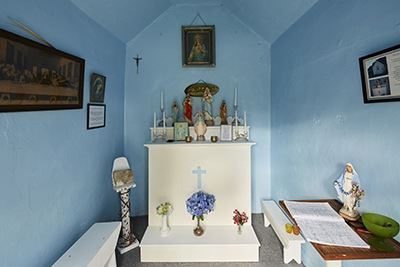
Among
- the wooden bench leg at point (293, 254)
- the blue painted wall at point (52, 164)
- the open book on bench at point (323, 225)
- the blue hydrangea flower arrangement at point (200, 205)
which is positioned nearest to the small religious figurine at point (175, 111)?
the blue painted wall at point (52, 164)

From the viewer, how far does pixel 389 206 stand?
95cm

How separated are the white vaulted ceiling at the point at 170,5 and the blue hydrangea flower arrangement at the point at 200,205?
185cm

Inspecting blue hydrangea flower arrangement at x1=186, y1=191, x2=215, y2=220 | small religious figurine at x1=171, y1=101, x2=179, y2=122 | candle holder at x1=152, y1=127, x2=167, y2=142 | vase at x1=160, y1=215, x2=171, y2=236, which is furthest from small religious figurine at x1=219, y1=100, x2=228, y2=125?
vase at x1=160, y1=215, x2=171, y2=236

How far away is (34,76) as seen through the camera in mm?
1108

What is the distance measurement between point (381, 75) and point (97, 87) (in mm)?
2024

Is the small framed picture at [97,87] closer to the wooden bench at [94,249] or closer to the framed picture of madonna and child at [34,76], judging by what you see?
the framed picture of madonna and child at [34,76]

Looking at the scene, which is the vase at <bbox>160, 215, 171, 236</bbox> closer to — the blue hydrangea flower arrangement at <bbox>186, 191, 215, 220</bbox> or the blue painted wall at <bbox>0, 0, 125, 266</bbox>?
the blue hydrangea flower arrangement at <bbox>186, 191, 215, 220</bbox>

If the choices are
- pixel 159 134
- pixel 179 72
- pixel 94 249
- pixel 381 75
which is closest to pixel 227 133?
pixel 159 134

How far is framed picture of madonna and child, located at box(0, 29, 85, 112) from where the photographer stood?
0.95 m

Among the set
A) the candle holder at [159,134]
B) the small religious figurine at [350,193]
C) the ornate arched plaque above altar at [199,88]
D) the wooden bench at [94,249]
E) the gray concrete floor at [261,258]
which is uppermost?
the ornate arched plaque above altar at [199,88]

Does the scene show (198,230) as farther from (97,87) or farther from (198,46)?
(198,46)

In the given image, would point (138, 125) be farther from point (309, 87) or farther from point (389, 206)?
point (389, 206)

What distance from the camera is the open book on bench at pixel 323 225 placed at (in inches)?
34.0

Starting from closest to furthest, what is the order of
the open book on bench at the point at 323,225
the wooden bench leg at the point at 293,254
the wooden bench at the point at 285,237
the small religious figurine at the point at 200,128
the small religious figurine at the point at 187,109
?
the open book on bench at the point at 323,225, the wooden bench at the point at 285,237, the wooden bench leg at the point at 293,254, the small religious figurine at the point at 200,128, the small religious figurine at the point at 187,109
